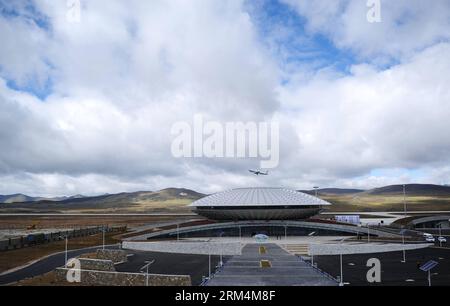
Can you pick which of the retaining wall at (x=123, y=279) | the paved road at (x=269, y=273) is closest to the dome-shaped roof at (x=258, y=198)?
the paved road at (x=269, y=273)

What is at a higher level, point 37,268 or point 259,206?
point 259,206

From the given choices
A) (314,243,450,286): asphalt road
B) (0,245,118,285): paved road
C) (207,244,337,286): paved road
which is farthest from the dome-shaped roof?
(0,245,118,285): paved road

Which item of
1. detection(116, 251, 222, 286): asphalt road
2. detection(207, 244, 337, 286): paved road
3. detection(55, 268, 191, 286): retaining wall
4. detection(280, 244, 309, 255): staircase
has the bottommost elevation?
detection(116, 251, 222, 286): asphalt road

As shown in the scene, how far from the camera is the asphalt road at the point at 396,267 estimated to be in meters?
32.8

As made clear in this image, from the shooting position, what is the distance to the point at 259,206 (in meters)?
70.8

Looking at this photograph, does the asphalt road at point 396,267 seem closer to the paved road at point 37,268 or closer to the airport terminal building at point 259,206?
the airport terminal building at point 259,206

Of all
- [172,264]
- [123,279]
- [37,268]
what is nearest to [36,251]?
[37,268]

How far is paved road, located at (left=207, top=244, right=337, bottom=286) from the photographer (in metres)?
30.4

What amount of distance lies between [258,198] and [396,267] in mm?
35562

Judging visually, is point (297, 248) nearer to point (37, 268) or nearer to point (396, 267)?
point (396, 267)

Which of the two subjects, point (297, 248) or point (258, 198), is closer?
point (297, 248)

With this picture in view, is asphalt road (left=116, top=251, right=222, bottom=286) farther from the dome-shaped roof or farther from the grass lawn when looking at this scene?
the dome-shaped roof
